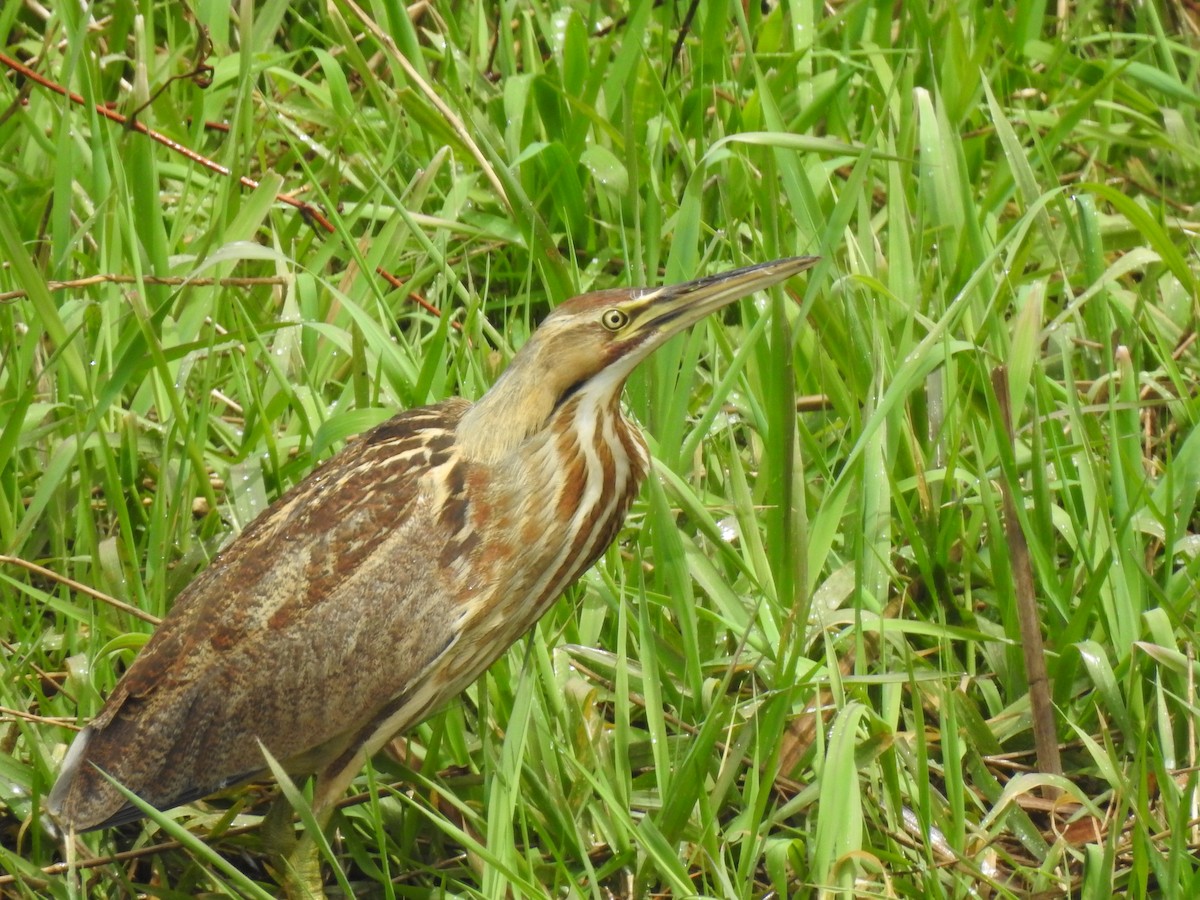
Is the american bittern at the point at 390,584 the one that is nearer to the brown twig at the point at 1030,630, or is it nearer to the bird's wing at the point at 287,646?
the bird's wing at the point at 287,646

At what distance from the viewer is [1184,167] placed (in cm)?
437

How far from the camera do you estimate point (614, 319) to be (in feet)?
8.98

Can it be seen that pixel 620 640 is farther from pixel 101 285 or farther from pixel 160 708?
pixel 101 285

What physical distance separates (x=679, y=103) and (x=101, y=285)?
135 centimetres

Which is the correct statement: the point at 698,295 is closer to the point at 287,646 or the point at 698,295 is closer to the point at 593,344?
the point at 593,344

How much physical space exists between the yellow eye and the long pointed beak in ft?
0.08

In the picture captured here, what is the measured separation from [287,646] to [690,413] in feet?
3.57

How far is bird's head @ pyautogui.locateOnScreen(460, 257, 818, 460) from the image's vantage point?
2.72 metres

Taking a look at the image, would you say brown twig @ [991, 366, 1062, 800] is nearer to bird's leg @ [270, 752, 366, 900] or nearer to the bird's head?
the bird's head

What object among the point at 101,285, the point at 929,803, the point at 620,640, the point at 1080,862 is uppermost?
the point at 101,285

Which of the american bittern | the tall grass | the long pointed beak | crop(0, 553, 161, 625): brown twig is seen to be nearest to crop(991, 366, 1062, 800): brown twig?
the tall grass

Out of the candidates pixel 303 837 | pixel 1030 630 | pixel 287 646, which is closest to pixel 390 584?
pixel 287 646

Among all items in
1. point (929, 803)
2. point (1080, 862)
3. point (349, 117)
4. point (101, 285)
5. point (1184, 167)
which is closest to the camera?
point (929, 803)

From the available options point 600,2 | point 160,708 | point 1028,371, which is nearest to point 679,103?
point 600,2
